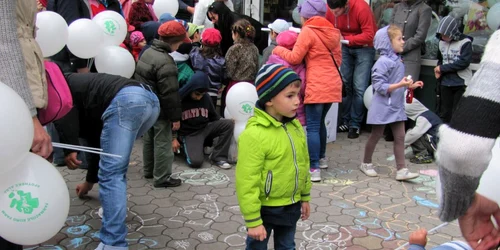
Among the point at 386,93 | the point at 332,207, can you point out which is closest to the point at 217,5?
the point at 386,93

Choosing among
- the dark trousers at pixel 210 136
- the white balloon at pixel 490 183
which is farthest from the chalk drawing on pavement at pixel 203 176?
the white balloon at pixel 490 183

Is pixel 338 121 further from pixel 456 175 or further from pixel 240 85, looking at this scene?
pixel 456 175

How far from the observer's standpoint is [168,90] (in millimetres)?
4691

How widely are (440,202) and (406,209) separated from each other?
2850 millimetres

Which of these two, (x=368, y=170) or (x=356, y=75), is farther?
(x=356, y=75)

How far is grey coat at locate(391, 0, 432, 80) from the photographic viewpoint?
6.96 metres

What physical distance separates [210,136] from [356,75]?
2388 millimetres

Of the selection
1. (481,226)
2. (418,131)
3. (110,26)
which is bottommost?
(418,131)

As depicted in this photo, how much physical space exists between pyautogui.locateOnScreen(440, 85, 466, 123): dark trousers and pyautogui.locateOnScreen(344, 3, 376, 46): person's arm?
3.72 feet

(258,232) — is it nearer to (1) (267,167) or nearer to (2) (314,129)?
(1) (267,167)

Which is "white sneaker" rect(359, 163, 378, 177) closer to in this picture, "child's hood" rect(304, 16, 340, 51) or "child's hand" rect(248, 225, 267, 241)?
"child's hood" rect(304, 16, 340, 51)

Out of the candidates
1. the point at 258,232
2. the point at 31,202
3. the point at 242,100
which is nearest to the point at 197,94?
the point at 242,100

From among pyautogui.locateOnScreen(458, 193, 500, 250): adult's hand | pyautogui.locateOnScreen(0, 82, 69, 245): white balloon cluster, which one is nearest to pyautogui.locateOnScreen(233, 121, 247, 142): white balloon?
pyautogui.locateOnScreen(0, 82, 69, 245): white balloon cluster

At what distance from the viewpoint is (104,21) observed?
523 cm
